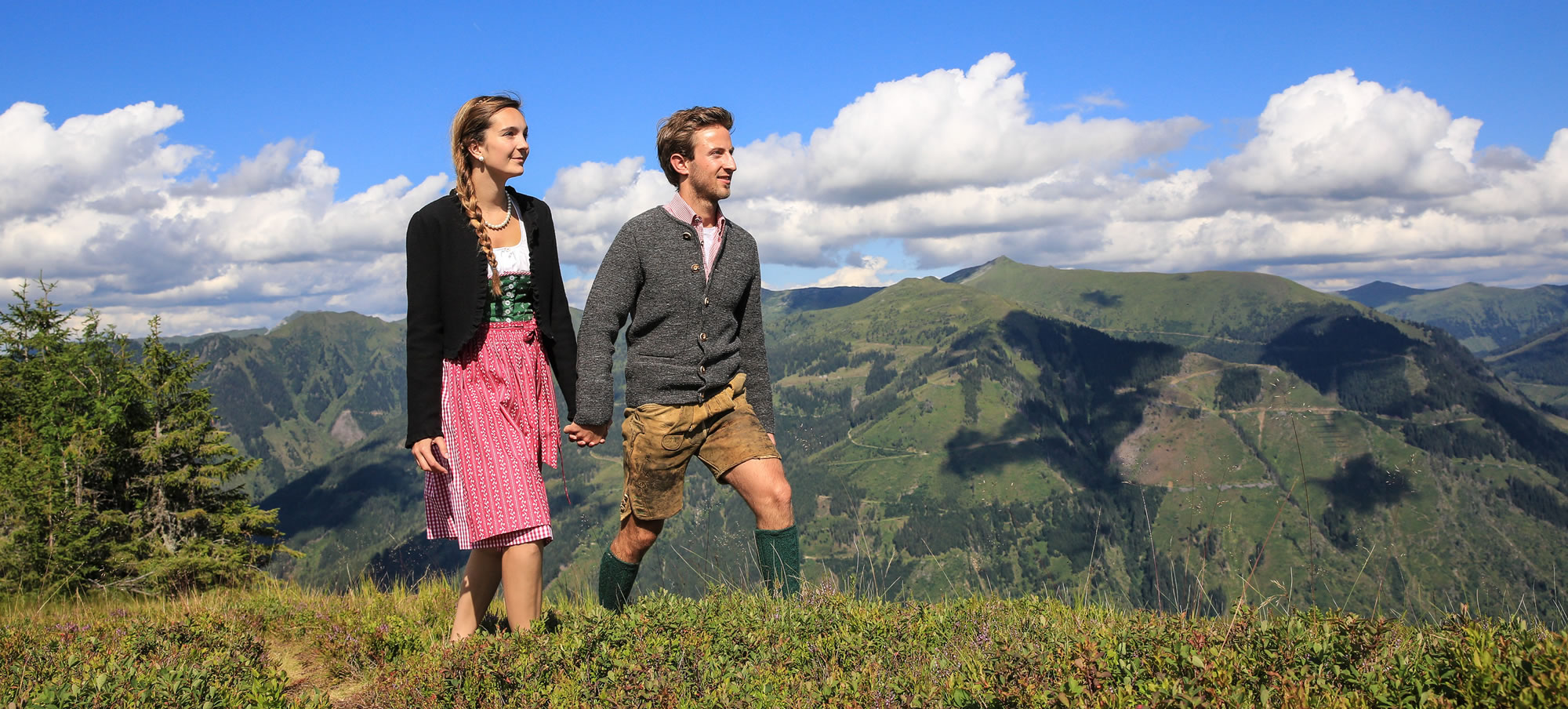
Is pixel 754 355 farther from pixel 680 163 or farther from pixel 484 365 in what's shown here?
pixel 484 365

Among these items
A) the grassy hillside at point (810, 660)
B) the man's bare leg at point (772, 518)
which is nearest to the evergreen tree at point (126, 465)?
the grassy hillside at point (810, 660)

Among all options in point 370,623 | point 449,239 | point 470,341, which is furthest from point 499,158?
point 370,623

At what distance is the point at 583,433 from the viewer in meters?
4.73

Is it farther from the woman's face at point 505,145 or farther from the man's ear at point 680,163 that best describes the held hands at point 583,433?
the man's ear at point 680,163

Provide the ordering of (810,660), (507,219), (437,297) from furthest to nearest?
(507,219)
(437,297)
(810,660)

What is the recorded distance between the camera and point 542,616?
4.77 metres

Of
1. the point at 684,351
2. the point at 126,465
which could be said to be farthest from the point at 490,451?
the point at 126,465

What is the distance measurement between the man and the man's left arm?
0.16 meters

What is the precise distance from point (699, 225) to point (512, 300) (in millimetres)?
1171

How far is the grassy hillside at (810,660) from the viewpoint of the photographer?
9.16 feet

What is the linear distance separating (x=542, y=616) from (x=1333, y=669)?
3672 mm

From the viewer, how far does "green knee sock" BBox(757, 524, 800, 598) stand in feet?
16.8

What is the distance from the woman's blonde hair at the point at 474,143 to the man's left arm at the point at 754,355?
1.54 meters

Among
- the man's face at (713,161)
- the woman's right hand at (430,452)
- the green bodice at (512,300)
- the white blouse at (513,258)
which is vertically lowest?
the woman's right hand at (430,452)
